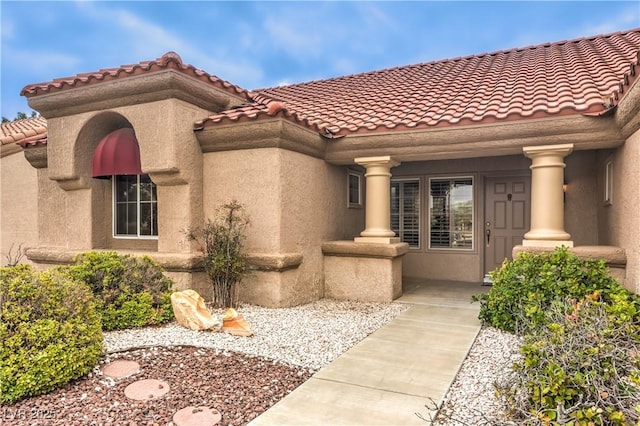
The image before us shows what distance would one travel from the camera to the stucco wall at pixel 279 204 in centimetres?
777

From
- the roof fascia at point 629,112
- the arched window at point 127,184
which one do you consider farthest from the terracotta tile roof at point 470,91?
the arched window at point 127,184

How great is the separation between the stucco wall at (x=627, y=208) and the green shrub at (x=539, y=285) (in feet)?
2.38

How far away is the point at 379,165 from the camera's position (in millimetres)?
8727

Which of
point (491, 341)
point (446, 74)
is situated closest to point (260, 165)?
point (491, 341)

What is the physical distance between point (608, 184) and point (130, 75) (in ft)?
31.4

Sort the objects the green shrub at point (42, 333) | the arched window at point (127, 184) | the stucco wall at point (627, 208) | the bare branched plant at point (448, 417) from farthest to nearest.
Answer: the arched window at point (127, 184), the stucco wall at point (627, 208), the green shrub at point (42, 333), the bare branched plant at point (448, 417)

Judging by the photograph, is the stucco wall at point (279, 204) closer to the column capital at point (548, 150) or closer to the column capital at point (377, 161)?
the column capital at point (377, 161)

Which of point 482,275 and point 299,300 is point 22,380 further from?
point 482,275

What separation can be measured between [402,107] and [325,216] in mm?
3167

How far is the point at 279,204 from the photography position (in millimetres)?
7719

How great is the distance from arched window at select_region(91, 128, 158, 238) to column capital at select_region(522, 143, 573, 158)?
7.51 meters

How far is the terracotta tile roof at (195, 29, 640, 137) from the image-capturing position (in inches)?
301

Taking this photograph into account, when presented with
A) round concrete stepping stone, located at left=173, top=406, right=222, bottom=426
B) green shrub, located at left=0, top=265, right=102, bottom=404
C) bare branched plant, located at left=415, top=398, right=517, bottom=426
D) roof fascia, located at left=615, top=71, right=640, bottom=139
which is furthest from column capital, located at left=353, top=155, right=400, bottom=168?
round concrete stepping stone, located at left=173, top=406, right=222, bottom=426

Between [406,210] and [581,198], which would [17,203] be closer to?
[406,210]
